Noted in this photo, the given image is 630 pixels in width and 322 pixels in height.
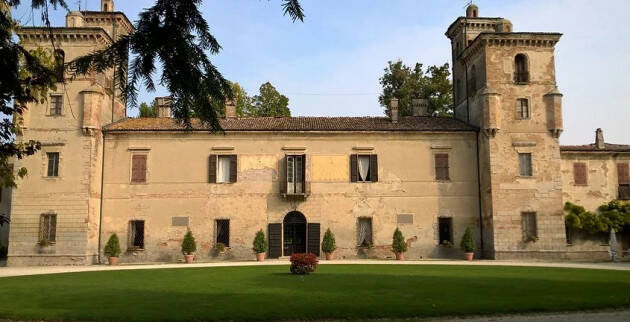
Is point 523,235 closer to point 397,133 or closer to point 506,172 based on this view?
point 506,172

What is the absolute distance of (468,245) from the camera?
30391mm

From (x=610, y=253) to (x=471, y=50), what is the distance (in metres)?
13.9

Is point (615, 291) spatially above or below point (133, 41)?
below

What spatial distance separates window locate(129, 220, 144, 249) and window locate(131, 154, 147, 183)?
2292mm

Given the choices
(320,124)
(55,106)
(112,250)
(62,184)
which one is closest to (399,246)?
(320,124)

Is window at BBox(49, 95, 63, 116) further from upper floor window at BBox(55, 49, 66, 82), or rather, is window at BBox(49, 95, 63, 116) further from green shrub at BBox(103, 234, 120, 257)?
upper floor window at BBox(55, 49, 66, 82)

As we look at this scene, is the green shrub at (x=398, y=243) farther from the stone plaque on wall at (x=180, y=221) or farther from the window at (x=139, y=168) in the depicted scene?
the window at (x=139, y=168)

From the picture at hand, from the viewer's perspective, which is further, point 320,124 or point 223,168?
point 320,124

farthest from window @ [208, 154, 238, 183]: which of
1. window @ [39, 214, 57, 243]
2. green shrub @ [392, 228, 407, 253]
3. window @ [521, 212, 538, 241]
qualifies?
window @ [521, 212, 538, 241]

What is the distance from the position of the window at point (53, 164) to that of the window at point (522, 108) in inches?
983

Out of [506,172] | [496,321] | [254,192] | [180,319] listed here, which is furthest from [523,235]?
[180,319]

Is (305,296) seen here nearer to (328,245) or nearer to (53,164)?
(328,245)

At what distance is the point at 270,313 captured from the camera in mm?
10930

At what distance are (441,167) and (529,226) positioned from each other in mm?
5572
